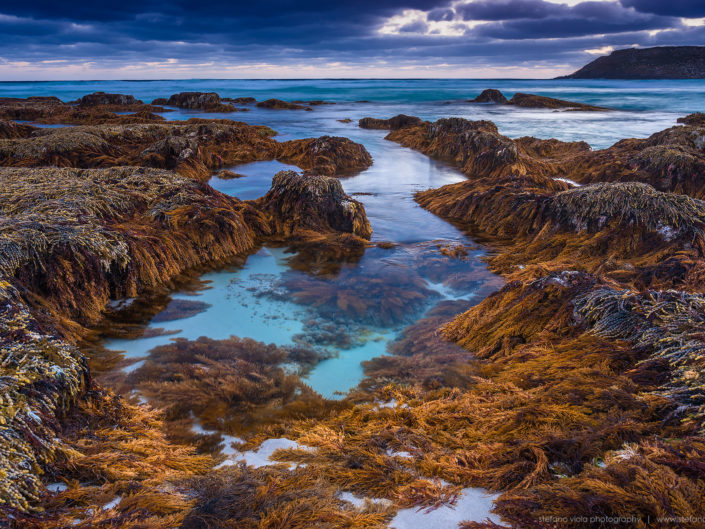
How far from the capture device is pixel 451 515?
1605 millimetres

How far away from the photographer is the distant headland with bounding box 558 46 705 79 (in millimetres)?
88500

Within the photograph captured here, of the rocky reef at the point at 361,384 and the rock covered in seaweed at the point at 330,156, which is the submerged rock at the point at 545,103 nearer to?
the rock covered in seaweed at the point at 330,156

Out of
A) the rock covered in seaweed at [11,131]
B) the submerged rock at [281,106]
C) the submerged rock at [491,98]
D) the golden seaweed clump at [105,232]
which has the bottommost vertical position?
the golden seaweed clump at [105,232]

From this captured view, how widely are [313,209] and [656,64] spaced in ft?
410

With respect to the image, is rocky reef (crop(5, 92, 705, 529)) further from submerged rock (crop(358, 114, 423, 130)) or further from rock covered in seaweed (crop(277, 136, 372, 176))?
submerged rock (crop(358, 114, 423, 130))

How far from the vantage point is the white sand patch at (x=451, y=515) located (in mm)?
1568

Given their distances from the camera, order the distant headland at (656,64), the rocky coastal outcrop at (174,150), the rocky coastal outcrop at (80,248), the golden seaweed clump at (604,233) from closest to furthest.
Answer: the rocky coastal outcrop at (80,248) → the golden seaweed clump at (604,233) → the rocky coastal outcrop at (174,150) → the distant headland at (656,64)

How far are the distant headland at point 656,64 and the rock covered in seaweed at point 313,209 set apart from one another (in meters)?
119

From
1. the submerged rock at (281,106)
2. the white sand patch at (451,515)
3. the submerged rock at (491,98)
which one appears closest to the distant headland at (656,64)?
the submerged rock at (491,98)

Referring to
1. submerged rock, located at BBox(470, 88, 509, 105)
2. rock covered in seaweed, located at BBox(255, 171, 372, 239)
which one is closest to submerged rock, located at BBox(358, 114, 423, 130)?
rock covered in seaweed, located at BBox(255, 171, 372, 239)

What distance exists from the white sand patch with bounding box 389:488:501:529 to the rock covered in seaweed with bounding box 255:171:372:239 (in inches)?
209

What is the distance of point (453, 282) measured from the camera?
5.14 metres

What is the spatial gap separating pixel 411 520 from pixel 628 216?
541 cm

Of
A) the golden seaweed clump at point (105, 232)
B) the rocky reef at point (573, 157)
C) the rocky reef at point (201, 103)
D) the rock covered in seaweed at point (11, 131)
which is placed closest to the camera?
the golden seaweed clump at point (105, 232)
